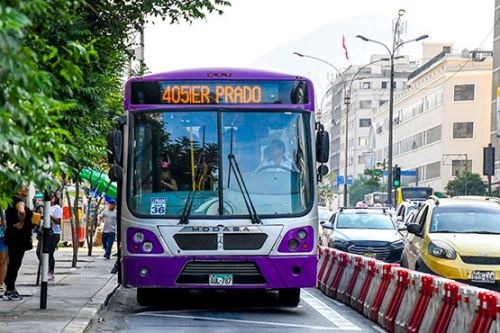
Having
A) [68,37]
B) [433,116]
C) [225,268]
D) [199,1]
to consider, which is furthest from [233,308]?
[433,116]

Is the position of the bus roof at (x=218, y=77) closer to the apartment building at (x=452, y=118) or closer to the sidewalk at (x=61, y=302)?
the sidewalk at (x=61, y=302)

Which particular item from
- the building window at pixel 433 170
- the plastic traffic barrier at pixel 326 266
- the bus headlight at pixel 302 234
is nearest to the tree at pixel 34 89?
the bus headlight at pixel 302 234

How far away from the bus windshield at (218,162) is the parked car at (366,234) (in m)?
12.6

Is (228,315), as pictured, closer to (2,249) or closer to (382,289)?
(382,289)

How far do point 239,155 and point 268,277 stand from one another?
173 centimetres

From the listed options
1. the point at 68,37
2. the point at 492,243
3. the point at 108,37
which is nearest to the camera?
the point at 68,37

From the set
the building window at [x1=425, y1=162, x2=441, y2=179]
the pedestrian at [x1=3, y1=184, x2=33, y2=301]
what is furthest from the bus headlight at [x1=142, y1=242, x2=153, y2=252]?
the building window at [x1=425, y1=162, x2=441, y2=179]

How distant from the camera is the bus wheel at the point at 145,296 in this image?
769 inches

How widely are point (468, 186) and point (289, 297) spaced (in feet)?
257

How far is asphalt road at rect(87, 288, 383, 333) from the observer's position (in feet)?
54.4

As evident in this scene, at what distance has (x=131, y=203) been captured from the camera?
59.5 ft

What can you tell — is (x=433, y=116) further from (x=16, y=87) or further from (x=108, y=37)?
(x=16, y=87)

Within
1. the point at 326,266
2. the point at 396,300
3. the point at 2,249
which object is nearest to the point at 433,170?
the point at 326,266

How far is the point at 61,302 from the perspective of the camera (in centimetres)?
1991
